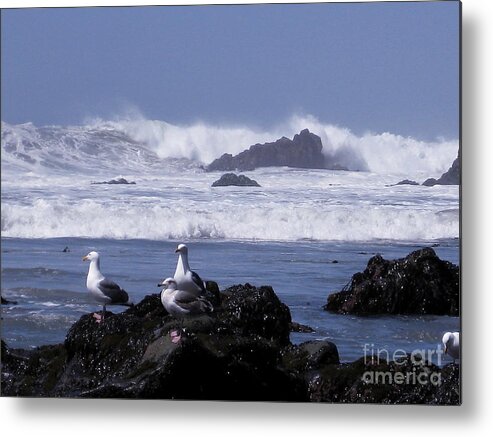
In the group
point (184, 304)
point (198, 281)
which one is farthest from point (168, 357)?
→ point (198, 281)

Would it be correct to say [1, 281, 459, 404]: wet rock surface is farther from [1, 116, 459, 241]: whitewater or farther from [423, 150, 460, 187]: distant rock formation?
[423, 150, 460, 187]: distant rock formation

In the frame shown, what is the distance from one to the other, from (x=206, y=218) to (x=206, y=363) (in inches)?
28.6

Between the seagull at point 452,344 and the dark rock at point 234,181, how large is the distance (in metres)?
1.17

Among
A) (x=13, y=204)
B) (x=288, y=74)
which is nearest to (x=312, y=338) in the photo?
(x=288, y=74)

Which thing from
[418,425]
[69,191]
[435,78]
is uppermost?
[435,78]

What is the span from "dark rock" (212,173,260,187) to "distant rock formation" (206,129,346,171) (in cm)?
4

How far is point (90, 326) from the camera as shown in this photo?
18.3 ft

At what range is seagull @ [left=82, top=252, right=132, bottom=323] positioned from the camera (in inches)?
219

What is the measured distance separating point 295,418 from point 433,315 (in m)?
0.81

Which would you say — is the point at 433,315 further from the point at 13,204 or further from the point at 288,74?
the point at 13,204

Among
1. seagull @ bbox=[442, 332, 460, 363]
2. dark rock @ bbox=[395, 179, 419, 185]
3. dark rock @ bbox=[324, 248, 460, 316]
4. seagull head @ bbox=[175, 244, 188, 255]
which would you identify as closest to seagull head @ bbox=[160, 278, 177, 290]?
seagull head @ bbox=[175, 244, 188, 255]

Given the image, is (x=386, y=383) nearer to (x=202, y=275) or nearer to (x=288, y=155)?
(x=202, y=275)

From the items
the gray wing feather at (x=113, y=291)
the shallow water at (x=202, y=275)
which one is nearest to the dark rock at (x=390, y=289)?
the shallow water at (x=202, y=275)

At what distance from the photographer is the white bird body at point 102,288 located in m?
5.56
